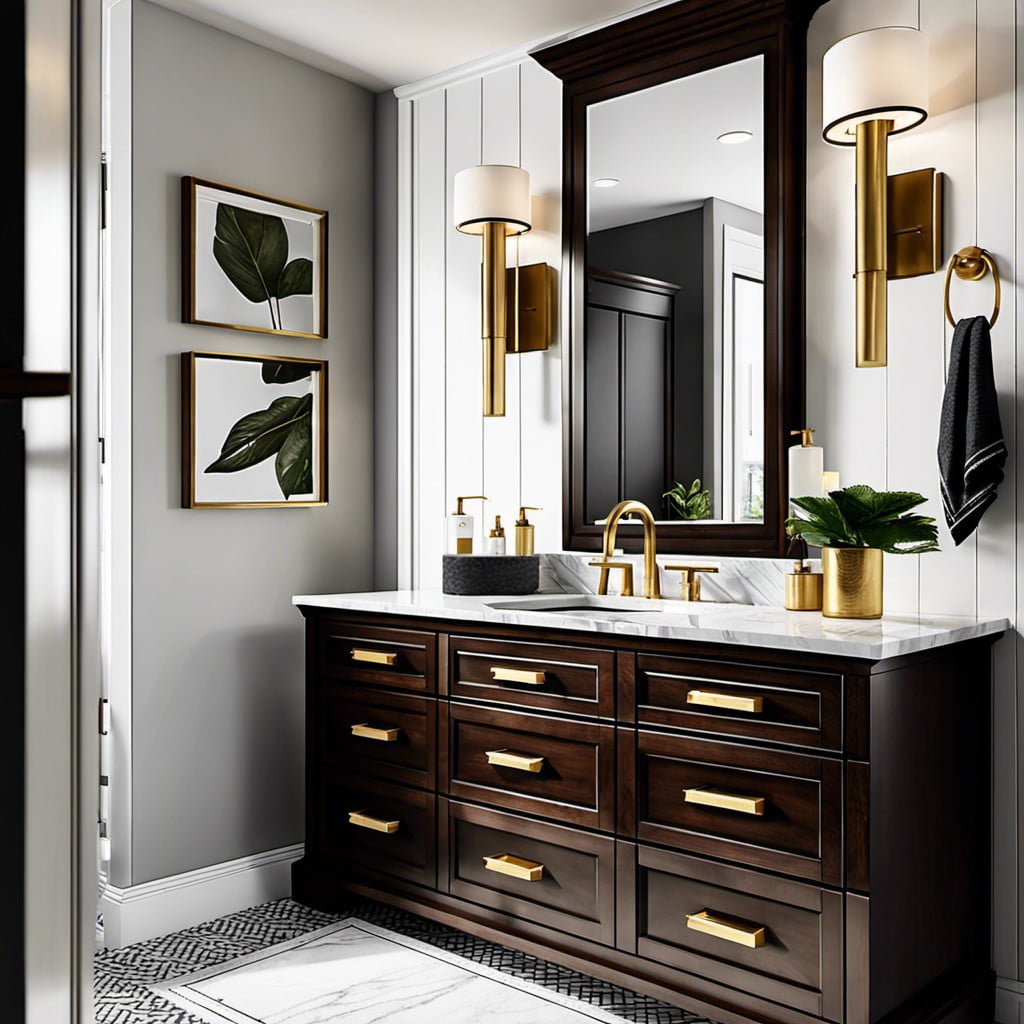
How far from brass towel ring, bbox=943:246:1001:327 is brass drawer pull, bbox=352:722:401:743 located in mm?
1674

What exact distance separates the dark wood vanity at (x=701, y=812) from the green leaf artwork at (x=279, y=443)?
0.69 metres

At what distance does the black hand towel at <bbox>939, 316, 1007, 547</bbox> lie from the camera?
7.14 feet

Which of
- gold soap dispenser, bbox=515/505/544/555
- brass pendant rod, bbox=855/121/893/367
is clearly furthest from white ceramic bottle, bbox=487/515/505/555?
brass pendant rod, bbox=855/121/893/367

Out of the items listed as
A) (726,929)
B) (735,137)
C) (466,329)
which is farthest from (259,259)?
(726,929)

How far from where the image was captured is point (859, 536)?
7.22 feet

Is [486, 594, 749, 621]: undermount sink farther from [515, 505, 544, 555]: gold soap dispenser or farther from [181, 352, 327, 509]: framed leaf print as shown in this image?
[181, 352, 327, 509]: framed leaf print

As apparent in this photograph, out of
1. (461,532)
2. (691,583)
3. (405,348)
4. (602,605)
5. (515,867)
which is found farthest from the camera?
(405,348)

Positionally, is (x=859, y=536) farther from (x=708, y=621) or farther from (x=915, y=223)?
(x=915, y=223)

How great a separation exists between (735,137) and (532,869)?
1.86 meters

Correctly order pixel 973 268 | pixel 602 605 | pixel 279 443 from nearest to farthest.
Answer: pixel 973 268 → pixel 602 605 → pixel 279 443

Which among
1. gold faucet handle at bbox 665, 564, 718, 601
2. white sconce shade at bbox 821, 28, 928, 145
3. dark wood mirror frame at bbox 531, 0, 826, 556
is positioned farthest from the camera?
gold faucet handle at bbox 665, 564, 718, 601

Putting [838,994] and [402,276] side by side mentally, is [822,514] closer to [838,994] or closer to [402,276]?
[838,994]

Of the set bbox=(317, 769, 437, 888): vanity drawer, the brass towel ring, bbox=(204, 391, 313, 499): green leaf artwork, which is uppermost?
the brass towel ring

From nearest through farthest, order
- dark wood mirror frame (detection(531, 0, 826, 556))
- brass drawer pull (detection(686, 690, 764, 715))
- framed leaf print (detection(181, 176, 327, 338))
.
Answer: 1. brass drawer pull (detection(686, 690, 764, 715))
2. dark wood mirror frame (detection(531, 0, 826, 556))
3. framed leaf print (detection(181, 176, 327, 338))
